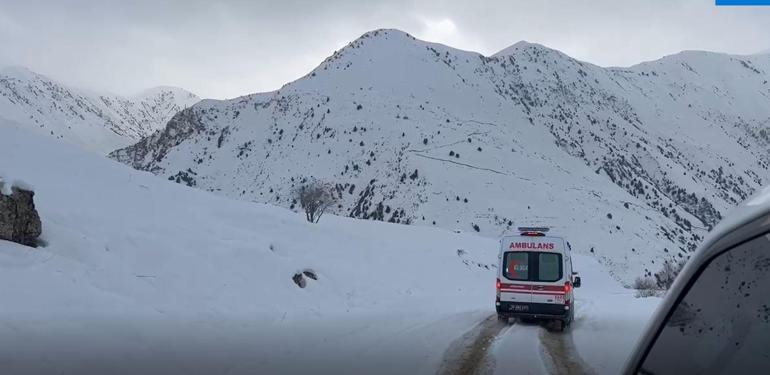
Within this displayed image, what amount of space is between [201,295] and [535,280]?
955 centimetres

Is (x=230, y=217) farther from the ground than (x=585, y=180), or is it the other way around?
(x=585, y=180)

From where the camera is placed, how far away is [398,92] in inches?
5118

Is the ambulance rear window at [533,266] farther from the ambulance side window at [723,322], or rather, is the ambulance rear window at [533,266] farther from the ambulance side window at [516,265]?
the ambulance side window at [723,322]

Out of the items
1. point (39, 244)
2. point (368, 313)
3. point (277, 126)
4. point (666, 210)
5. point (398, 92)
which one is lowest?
point (368, 313)

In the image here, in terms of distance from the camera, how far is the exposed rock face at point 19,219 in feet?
38.1

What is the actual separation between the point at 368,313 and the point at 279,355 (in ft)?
24.7

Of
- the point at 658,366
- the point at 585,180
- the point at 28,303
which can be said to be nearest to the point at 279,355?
the point at 28,303

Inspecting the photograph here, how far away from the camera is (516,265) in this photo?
16688mm

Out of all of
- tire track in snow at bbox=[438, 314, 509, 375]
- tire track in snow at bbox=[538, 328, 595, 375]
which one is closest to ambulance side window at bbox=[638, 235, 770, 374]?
tire track in snow at bbox=[438, 314, 509, 375]

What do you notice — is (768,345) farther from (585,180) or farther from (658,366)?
(585,180)

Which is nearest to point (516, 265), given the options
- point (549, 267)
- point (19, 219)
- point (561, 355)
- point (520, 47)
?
point (549, 267)

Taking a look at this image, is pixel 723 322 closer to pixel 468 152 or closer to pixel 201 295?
pixel 201 295

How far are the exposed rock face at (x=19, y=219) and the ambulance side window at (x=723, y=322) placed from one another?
1309cm

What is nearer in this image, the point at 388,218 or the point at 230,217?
the point at 230,217
